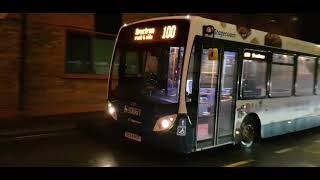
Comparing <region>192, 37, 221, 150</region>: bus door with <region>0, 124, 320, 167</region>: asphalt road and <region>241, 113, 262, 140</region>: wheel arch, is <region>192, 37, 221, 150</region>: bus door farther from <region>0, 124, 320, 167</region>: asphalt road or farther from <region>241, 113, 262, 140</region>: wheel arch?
<region>241, 113, 262, 140</region>: wheel arch

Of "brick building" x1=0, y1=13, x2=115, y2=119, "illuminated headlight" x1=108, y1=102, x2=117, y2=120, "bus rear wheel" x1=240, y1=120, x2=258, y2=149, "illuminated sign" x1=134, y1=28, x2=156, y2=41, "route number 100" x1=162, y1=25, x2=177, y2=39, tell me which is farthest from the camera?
"brick building" x1=0, y1=13, x2=115, y2=119

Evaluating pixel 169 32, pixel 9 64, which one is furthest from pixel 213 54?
pixel 9 64

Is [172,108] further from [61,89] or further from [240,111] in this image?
[61,89]

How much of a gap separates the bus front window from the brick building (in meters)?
5.30

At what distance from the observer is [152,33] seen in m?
9.04

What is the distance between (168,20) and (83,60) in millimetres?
7813

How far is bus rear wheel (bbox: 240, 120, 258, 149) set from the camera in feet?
34.2

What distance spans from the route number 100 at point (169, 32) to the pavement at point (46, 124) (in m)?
4.97

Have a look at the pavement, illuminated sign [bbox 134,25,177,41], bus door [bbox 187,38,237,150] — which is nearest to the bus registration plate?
bus door [bbox 187,38,237,150]

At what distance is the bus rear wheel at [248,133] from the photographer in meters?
10.4

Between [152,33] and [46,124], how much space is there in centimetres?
547

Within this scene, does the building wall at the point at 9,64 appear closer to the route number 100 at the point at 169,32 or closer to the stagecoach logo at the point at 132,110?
the stagecoach logo at the point at 132,110

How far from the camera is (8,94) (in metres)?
13.6

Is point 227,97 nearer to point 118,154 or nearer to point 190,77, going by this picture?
point 190,77
